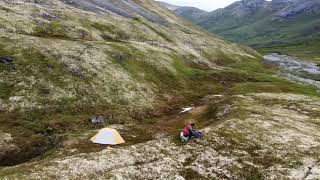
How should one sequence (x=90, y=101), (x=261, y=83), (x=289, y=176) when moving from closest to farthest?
(x=289, y=176)
(x=90, y=101)
(x=261, y=83)

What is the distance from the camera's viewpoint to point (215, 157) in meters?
55.7

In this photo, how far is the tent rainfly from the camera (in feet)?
196

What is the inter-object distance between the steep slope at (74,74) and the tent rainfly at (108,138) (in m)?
7.09

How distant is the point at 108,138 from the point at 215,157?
15767 mm

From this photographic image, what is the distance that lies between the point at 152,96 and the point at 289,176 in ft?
145

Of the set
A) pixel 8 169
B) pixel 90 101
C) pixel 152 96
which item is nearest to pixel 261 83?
pixel 152 96

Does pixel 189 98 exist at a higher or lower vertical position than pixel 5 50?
lower

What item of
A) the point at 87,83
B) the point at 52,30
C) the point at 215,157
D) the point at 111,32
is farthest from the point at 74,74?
the point at 111,32

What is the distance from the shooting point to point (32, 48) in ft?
297

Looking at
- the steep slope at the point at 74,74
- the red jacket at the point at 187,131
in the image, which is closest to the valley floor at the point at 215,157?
the red jacket at the point at 187,131

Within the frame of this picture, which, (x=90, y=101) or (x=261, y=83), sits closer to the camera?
Answer: (x=90, y=101)

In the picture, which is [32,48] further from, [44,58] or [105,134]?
[105,134]

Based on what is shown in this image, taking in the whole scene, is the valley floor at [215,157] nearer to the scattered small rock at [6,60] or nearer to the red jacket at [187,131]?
the red jacket at [187,131]

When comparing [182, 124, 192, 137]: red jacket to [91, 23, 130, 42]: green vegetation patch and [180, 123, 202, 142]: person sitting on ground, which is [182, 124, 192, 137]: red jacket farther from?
[91, 23, 130, 42]: green vegetation patch
